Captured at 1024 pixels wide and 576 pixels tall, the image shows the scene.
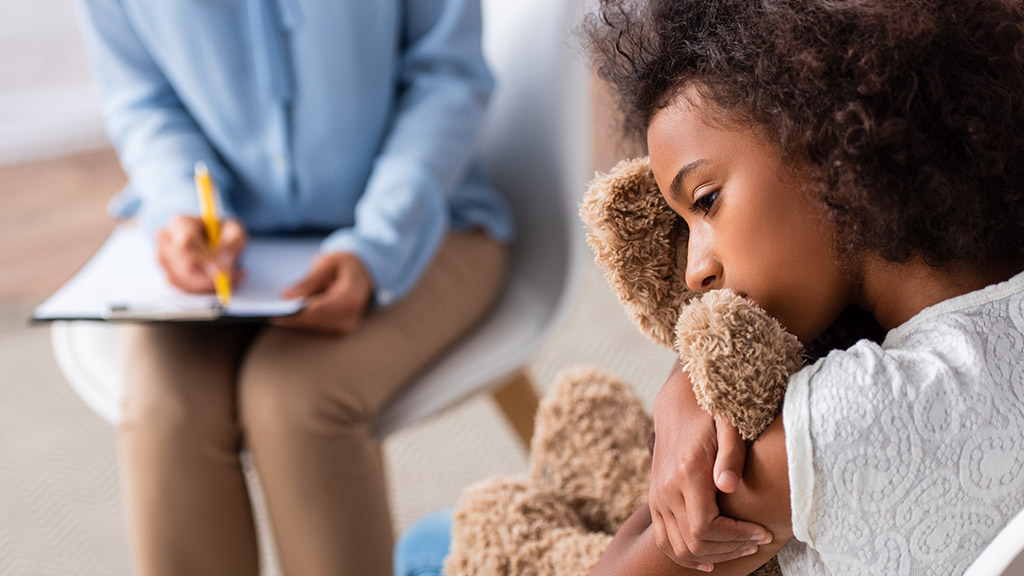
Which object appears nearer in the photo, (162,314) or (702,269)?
(702,269)

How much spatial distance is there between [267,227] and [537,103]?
1.13 ft

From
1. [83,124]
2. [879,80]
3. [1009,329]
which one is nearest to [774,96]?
[879,80]

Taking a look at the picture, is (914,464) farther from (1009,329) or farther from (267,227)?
(267,227)

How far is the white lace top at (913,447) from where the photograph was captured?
15.6 inches

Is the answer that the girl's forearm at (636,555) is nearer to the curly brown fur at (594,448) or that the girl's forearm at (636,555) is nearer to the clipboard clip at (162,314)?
the curly brown fur at (594,448)

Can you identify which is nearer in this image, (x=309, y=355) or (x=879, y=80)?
(x=879, y=80)

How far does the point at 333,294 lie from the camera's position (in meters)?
0.91

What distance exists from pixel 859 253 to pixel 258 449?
0.62 meters

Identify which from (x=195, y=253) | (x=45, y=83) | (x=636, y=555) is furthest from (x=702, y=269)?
(x=45, y=83)

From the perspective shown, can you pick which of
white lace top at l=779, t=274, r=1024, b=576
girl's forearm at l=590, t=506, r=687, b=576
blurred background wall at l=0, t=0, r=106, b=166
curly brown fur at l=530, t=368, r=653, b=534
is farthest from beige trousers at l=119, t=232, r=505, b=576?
blurred background wall at l=0, t=0, r=106, b=166

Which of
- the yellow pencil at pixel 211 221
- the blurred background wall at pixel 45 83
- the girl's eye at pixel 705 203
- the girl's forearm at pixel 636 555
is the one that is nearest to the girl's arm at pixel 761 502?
the girl's forearm at pixel 636 555

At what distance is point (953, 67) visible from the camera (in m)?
0.40

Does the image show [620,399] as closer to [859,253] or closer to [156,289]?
[859,253]

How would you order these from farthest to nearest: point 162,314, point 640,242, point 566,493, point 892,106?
point 162,314
point 566,493
point 640,242
point 892,106
